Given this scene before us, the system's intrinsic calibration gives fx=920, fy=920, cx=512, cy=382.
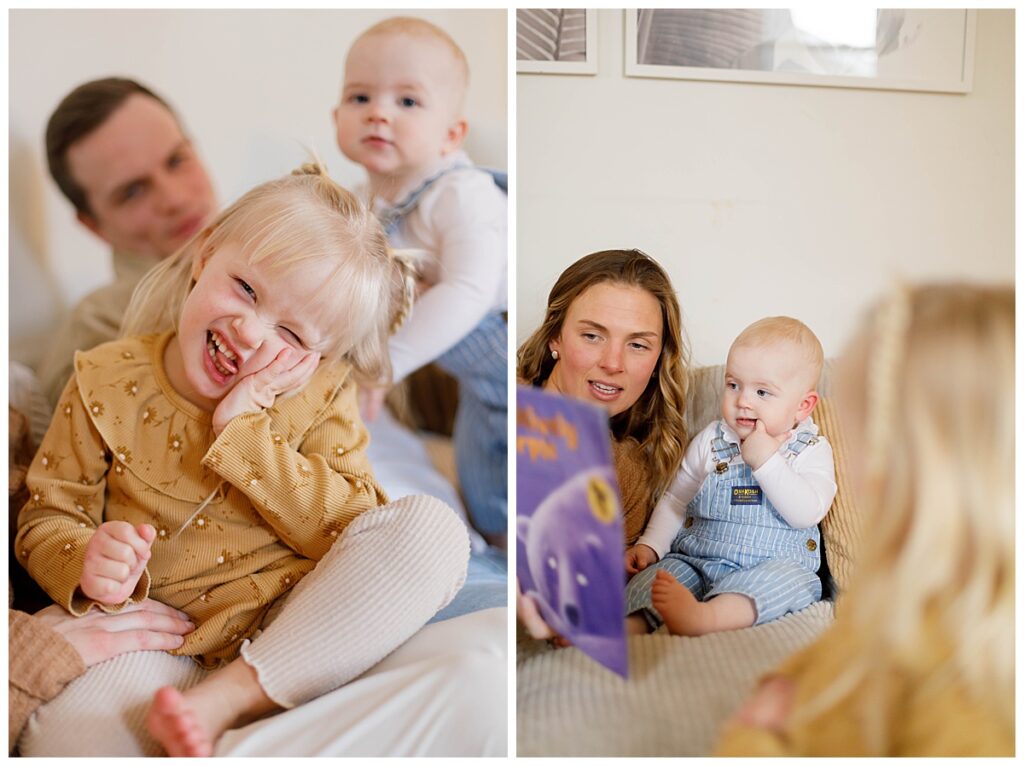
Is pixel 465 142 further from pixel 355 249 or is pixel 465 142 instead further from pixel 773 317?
pixel 773 317

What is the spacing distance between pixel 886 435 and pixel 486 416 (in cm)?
71

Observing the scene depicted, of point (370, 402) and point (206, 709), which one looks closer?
point (206, 709)

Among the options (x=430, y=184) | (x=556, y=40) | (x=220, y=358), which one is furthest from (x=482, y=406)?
(x=556, y=40)

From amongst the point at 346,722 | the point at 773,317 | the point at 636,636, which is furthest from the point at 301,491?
the point at 773,317

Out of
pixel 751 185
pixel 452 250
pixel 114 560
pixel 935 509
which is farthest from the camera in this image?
pixel 452 250

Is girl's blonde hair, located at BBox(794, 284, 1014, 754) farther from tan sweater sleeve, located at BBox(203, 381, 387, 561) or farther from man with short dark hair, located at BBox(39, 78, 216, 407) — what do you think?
man with short dark hair, located at BBox(39, 78, 216, 407)

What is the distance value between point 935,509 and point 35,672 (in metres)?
0.87

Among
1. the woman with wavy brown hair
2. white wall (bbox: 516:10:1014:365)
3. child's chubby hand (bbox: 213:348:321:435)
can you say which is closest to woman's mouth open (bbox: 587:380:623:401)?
the woman with wavy brown hair

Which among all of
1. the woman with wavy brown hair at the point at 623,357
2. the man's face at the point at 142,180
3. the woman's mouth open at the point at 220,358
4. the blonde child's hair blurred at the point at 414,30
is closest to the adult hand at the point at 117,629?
the woman's mouth open at the point at 220,358

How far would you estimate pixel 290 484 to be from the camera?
1.03 metres

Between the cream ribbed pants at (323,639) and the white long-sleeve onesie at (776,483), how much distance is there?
0.25m

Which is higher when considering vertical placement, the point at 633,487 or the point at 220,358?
the point at 220,358

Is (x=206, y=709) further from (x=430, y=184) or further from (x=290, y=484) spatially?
(x=430, y=184)

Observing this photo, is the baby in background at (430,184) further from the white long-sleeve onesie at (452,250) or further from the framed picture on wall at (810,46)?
the framed picture on wall at (810,46)
